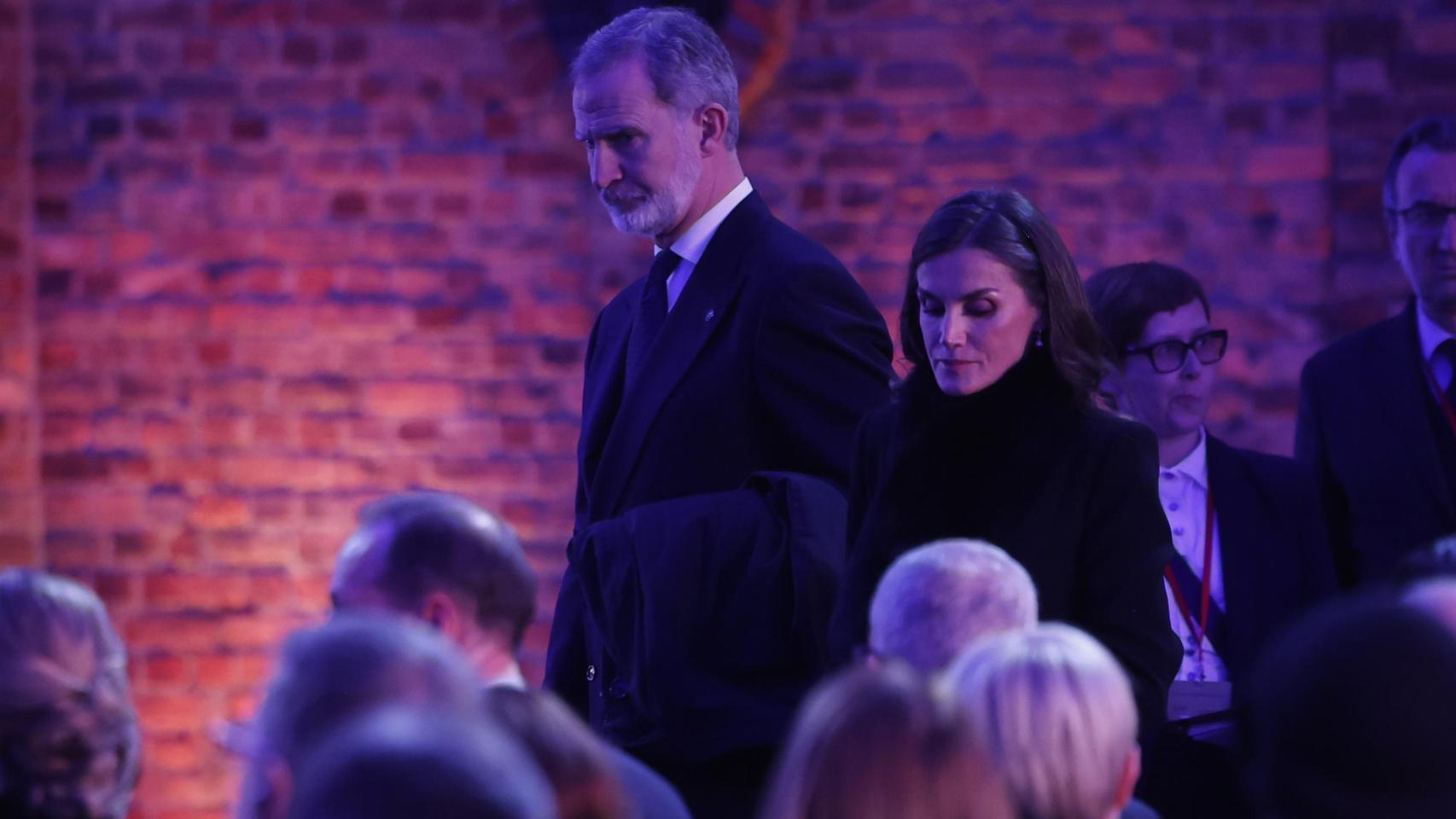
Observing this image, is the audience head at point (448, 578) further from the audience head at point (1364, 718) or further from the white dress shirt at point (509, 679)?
the audience head at point (1364, 718)

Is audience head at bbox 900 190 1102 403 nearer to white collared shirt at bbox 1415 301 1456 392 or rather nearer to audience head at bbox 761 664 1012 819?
white collared shirt at bbox 1415 301 1456 392

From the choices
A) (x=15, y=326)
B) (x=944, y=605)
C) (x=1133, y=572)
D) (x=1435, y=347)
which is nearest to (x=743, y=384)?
(x=1133, y=572)

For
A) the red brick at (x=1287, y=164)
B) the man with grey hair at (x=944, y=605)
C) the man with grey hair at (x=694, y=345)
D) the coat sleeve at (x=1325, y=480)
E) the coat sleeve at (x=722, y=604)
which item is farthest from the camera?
the red brick at (x=1287, y=164)

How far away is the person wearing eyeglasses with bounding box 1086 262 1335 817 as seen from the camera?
3.13 meters

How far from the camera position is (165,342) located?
4.93 metres

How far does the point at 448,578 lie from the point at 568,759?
2.66ft

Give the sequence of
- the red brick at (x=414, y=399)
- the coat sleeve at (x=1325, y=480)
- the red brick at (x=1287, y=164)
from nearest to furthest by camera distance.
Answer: the coat sleeve at (x=1325, y=480) < the red brick at (x=1287, y=164) < the red brick at (x=414, y=399)

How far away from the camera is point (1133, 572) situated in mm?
2645

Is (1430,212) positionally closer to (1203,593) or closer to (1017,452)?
(1203,593)

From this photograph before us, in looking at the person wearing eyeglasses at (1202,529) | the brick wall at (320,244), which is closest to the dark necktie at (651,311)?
the person wearing eyeglasses at (1202,529)

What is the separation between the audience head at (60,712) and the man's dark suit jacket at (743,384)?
1.06m

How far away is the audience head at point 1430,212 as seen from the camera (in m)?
3.47

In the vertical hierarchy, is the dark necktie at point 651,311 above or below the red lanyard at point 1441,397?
above

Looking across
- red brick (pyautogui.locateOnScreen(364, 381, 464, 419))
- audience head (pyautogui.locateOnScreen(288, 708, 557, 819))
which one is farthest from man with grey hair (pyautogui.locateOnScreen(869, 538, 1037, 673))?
red brick (pyautogui.locateOnScreen(364, 381, 464, 419))
